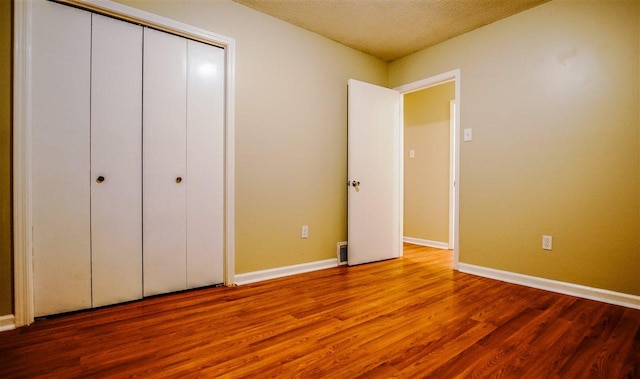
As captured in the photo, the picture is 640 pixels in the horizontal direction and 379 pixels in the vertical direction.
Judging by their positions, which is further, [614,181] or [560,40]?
[560,40]

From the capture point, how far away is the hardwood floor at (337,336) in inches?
56.1

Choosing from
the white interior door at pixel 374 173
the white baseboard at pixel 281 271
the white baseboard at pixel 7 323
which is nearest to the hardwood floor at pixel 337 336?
the white baseboard at pixel 7 323

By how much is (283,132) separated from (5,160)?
1.90 m

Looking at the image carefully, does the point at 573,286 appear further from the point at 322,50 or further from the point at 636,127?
the point at 322,50

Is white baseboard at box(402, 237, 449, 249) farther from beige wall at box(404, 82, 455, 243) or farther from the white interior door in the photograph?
the white interior door

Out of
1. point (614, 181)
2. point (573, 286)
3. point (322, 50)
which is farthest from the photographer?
point (322, 50)

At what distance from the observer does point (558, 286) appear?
8.26ft

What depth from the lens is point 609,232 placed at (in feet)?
7.54

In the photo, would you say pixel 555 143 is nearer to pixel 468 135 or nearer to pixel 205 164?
pixel 468 135

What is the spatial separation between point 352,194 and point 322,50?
1.53m

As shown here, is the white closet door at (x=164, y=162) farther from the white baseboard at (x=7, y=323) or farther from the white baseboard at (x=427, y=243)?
the white baseboard at (x=427, y=243)

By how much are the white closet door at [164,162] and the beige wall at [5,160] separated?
705 millimetres

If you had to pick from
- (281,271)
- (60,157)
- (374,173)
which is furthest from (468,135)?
(60,157)

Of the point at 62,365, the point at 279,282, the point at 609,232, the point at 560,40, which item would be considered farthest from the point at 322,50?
the point at 62,365
